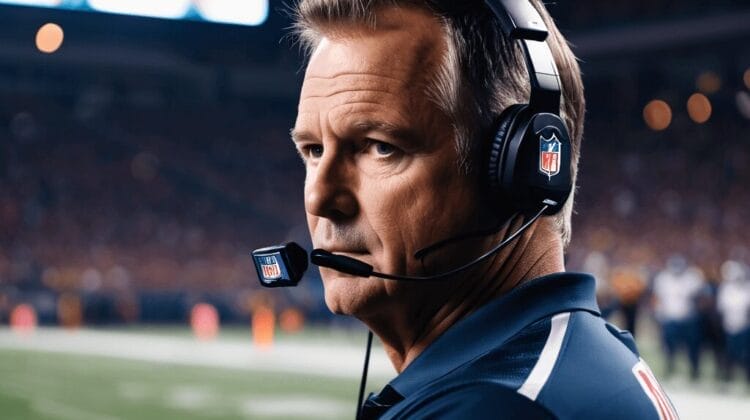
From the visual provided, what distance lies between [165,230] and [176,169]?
7.63 ft

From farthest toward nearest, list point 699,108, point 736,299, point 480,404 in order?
point 699,108 < point 736,299 < point 480,404

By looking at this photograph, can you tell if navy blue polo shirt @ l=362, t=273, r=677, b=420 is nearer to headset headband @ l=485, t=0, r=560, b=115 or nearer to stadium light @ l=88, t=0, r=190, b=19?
headset headband @ l=485, t=0, r=560, b=115

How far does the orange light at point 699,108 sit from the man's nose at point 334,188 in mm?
24213

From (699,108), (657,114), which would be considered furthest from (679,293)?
(657,114)

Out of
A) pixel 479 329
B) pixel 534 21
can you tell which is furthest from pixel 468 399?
pixel 534 21

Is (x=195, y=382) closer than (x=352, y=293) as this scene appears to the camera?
No

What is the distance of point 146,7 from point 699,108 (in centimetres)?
1428

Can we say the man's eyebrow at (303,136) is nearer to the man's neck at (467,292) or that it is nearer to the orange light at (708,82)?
the man's neck at (467,292)

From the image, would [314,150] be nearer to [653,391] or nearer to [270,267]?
[270,267]

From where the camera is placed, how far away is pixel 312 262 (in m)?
1.23

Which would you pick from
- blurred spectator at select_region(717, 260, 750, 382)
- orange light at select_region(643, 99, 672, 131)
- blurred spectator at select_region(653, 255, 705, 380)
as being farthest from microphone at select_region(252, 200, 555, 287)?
orange light at select_region(643, 99, 672, 131)

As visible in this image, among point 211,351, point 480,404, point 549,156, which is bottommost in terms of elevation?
point 211,351

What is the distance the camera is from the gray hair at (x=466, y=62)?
3.82 ft

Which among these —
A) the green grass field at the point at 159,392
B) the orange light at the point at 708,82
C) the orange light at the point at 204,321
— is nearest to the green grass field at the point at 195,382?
the green grass field at the point at 159,392
